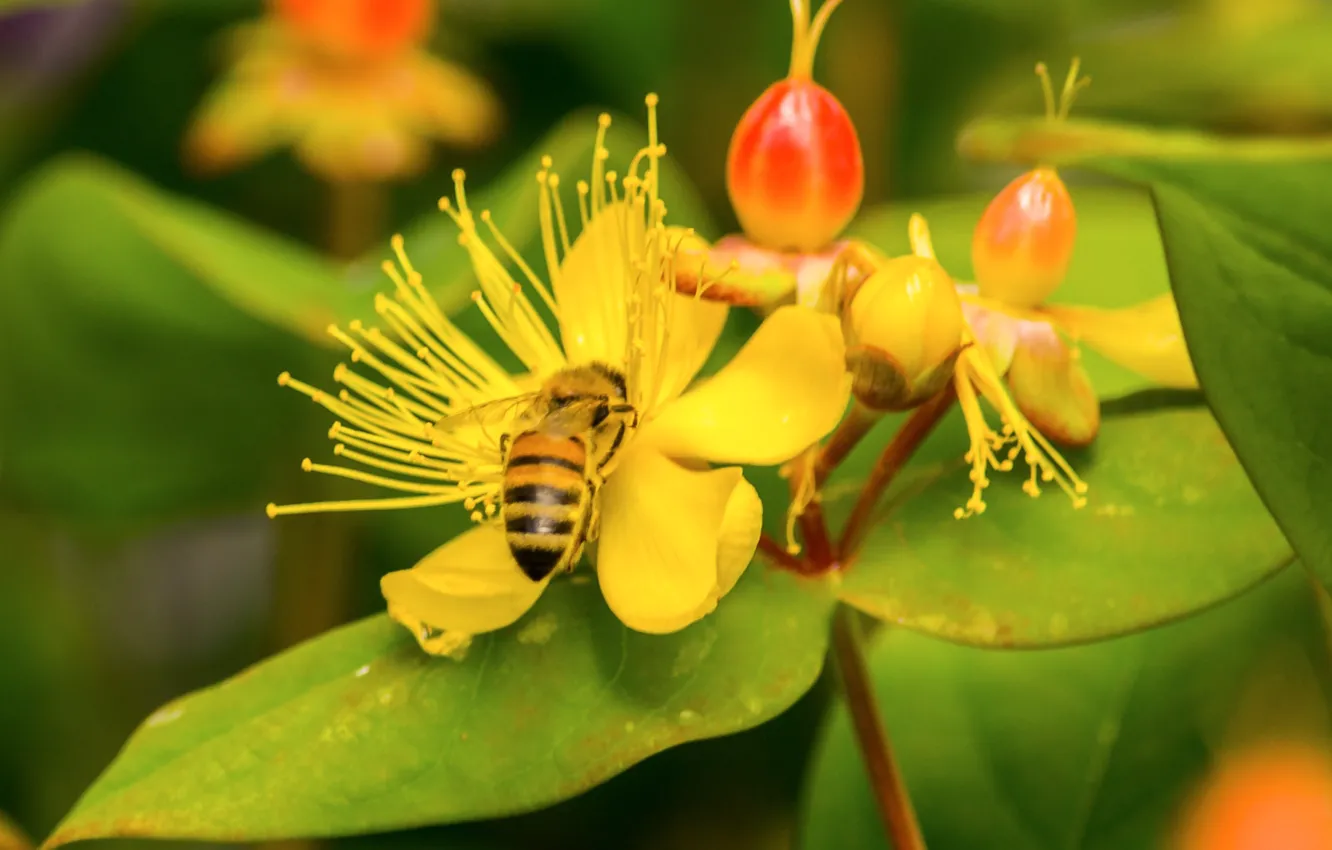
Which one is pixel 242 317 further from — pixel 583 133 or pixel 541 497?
pixel 541 497

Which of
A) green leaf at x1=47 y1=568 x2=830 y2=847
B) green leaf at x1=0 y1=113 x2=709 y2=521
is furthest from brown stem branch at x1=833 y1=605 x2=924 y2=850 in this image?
green leaf at x1=0 y1=113 x2=709 y2=521

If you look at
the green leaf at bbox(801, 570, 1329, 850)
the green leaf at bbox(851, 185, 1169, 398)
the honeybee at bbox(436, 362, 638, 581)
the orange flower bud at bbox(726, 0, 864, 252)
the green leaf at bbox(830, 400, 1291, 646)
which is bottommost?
the green leaf at bbox(801, 570, 1329, 850)

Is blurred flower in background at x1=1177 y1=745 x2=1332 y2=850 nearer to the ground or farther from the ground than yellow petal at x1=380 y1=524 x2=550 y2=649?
nearer to the ground

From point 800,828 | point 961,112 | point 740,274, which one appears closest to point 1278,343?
point 740,274

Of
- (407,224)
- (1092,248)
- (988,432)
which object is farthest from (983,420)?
(407,224)

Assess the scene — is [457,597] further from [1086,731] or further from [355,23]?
[355,23]

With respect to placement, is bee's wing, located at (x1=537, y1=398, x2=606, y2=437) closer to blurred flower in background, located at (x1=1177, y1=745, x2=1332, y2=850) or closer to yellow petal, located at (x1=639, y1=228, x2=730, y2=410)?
yellow petal, located at (x1=639, y1=228, x2=730, y2=410)
